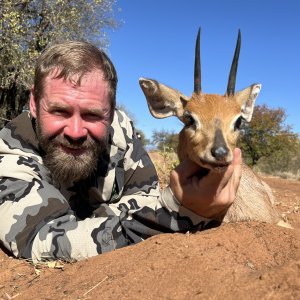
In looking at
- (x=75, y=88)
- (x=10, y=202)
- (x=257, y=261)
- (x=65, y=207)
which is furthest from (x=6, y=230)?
(x=257, y=261)

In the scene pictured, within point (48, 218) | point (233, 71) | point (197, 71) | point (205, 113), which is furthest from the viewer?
point (197, 71)

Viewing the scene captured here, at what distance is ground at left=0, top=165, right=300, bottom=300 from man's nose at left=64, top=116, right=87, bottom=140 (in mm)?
1310

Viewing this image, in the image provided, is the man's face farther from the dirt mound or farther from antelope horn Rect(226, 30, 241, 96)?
antelope horn Rect(226, 30, 241, 96)

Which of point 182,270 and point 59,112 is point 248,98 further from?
point 182,270

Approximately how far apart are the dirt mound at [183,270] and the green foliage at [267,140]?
3277 cm

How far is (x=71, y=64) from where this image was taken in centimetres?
453

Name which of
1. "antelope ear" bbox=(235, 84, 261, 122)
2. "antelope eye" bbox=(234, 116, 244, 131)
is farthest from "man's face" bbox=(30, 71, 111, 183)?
"antelope ear" bbox=(235, 84, 261, 122)

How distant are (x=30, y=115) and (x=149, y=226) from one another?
2.11 m

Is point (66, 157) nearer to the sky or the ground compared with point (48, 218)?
nearer to the sky

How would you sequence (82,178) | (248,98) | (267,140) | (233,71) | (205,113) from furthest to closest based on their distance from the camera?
(267,140), (248,98), (233,71), (82,178), (205,113)

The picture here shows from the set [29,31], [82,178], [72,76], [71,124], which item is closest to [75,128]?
[71,124]

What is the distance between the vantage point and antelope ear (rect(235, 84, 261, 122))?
5387 millimetres

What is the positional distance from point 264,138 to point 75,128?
3519cm

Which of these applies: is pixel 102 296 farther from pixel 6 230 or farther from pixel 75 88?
pixel 75 88
